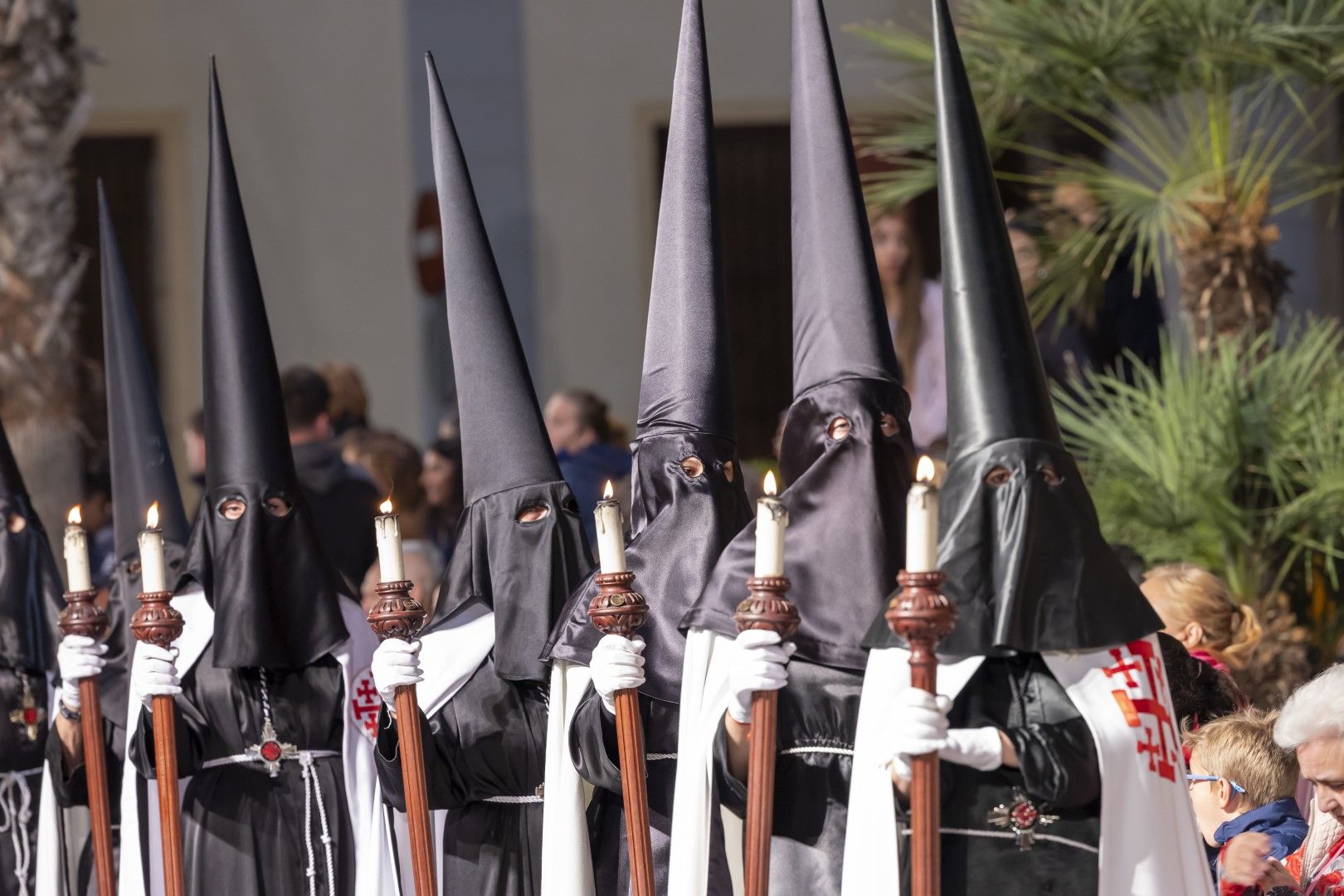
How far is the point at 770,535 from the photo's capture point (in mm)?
3672

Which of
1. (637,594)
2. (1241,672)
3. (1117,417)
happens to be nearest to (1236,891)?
(637,594)

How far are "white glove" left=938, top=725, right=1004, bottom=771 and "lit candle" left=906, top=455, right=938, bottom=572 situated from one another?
385 millimetres

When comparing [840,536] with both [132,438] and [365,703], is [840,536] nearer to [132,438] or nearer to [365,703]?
[365,703]

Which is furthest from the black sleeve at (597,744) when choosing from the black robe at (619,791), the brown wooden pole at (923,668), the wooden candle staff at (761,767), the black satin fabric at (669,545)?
the brown wooden pole at (923,668)

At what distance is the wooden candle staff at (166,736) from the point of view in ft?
15.0

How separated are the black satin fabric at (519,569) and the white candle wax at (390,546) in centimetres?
62

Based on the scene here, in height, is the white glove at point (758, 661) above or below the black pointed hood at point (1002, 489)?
below

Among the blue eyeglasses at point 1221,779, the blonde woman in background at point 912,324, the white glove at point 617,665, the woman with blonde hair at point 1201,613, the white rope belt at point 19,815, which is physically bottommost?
the white rope belt at point 19,815

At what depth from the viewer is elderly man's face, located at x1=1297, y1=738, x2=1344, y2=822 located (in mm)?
4125

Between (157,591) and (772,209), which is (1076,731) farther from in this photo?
(772,209)

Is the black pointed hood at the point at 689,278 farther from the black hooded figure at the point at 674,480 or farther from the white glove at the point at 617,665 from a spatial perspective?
the white glove at the point at 617,665

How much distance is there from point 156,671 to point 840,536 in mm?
1680

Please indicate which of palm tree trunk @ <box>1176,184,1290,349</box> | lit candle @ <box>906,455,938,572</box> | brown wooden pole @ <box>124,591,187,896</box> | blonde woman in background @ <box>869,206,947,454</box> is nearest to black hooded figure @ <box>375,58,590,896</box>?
brown wooden pole @ <box>124,591,187,896</box>

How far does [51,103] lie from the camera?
30.0ft
